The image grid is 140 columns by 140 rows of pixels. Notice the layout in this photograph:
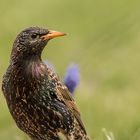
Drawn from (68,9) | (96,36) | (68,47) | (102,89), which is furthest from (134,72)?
(96,36)

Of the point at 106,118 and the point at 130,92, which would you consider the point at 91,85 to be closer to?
the point at 130,92

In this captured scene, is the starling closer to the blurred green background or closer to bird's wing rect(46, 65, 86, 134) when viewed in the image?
bird's wing rect(46, 65, 86, 134)

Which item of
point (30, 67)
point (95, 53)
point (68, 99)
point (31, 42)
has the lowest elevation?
point (68, 99)

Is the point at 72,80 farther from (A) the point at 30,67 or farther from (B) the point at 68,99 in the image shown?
(A) the point at 30,67

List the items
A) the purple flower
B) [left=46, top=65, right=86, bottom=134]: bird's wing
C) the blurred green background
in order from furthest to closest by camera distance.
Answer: the purple flower, [left=46, top=65, right=86, bottom=134]: bird's wing, the blurred green background

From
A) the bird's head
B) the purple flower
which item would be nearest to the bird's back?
the bird's head

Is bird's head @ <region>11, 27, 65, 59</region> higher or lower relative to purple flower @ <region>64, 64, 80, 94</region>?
higher

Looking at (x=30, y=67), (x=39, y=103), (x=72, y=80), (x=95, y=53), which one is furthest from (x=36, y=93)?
(x=72, y=80)
